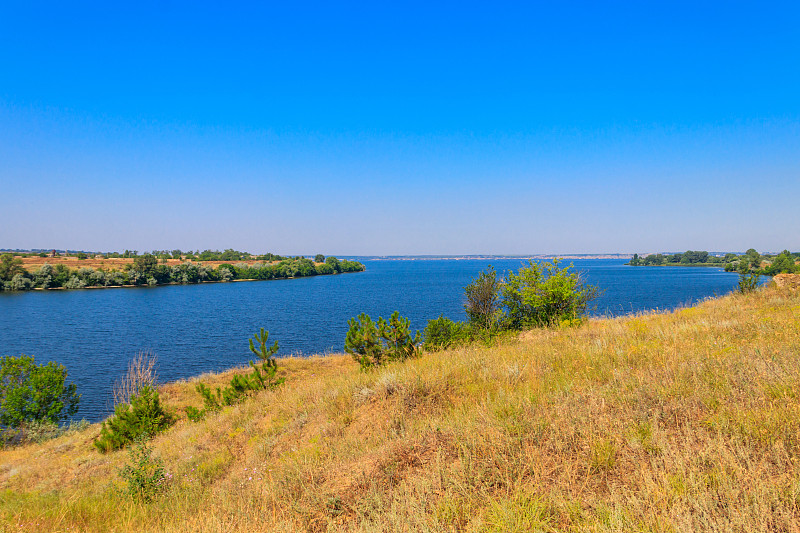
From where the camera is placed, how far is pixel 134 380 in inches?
643

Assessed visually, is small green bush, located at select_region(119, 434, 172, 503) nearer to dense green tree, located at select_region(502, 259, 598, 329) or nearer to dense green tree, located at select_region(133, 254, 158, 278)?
dense green tree, located at select_region(502, 259, 598, 329)

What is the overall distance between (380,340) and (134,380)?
35.3 ft

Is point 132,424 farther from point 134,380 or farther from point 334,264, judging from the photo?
point 334,264

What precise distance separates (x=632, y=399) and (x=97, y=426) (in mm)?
19390

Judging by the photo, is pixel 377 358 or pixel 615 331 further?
pixel 377 358

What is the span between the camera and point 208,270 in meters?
111

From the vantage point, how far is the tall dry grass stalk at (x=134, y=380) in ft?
52.1

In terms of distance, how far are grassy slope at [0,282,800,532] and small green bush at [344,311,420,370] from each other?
624cm

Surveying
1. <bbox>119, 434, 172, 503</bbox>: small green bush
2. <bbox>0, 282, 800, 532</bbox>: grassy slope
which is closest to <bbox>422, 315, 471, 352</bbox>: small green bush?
<bbox>0, 282, 800, 532</bbox>: grassy slope

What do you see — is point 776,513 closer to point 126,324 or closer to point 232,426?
point 232,426

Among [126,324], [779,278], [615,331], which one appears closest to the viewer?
[615,331]

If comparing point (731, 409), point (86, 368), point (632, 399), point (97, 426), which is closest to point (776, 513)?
point (731, 409)

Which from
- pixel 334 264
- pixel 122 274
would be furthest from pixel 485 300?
pixel 334 264

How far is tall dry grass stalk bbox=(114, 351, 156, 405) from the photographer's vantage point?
52.1 ft
